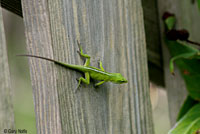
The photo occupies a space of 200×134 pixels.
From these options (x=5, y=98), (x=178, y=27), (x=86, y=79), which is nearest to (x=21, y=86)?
(x=178, y=27)

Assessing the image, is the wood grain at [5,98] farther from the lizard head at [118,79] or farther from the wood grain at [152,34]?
the wood grain at [152,34]

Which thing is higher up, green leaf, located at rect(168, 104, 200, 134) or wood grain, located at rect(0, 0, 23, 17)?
wood grain, located at rect(0, 0, 23, 17)

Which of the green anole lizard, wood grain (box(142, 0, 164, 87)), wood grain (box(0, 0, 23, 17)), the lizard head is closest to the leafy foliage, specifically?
wood grain (box(142, 0, 164, 87))

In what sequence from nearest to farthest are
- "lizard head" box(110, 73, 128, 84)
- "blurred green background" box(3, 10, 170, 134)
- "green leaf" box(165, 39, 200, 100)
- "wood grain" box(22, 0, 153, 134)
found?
1. "wood grain" box(22, 0, 153, 134)
2. "lizard head" box(110, 73, 128, 84)
3. "green leaf" box(165, 39, 200, 100)
4. "blurred green background" box(3, 10, 170, 134)

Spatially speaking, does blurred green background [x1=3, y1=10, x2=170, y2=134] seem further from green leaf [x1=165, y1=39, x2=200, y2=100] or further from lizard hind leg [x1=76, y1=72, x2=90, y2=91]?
lizard hind leg [x1=76, y1=72, x2=90, y2=91]

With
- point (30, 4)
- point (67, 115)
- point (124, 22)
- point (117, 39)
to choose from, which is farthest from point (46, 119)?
point (124, 22)

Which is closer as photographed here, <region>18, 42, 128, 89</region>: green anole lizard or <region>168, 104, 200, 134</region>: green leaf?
<region>18, 42, 128, 89</region>: green anole lizard

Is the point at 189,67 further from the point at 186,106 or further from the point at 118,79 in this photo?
the point at 118,79
